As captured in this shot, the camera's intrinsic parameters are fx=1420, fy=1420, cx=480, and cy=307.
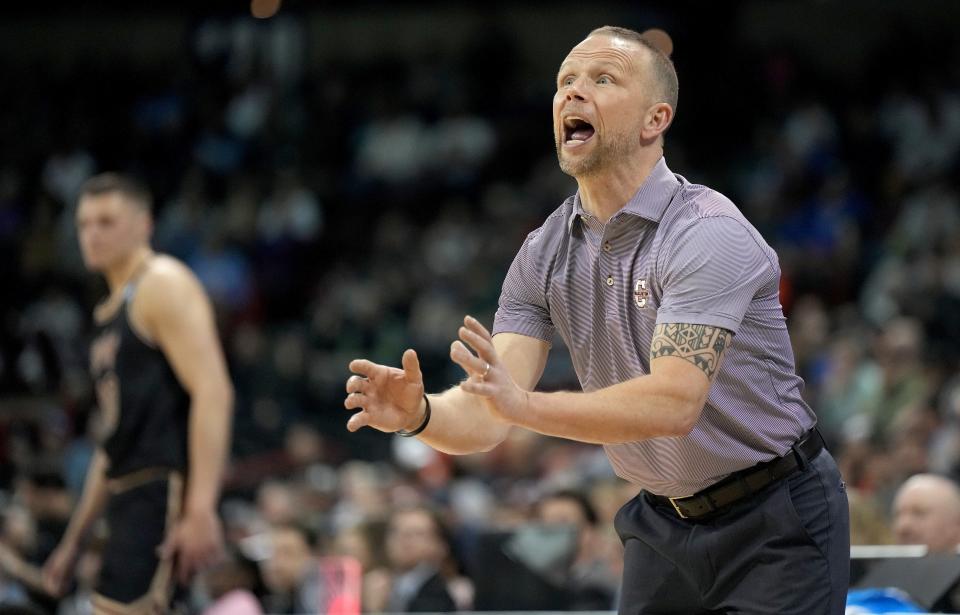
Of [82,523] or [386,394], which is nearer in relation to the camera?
[386,394]

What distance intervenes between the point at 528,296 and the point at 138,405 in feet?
7.05

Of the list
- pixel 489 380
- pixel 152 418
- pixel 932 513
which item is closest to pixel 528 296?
pixel 489 380

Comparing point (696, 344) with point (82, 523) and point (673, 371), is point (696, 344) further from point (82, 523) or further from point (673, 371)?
point (82, 523)

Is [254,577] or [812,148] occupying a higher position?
[812,148]

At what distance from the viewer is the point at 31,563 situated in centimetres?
918

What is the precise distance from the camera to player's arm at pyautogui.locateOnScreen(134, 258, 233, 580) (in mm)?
5254

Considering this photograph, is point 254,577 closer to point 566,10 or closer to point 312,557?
point 312,557

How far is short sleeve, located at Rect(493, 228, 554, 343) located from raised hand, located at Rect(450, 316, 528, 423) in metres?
0.72

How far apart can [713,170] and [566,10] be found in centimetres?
363

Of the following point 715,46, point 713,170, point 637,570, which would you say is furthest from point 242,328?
point 637,570

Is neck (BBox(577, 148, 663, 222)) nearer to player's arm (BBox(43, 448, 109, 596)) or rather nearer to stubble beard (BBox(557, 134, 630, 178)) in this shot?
stubble beard (BBox(557, 134, 630, 178))

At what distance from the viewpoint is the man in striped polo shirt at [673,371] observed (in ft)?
10.9

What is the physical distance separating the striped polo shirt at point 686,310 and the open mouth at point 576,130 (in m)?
0.19

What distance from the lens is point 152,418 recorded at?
5.40 meters
